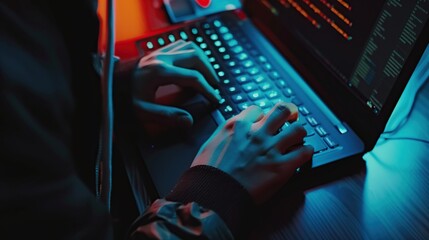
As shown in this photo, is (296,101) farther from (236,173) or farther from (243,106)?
(236,173)

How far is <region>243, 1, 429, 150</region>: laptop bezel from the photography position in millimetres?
570

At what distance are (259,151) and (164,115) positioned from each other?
0.16 m

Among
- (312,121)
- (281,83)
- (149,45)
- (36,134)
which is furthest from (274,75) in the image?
(36,134)

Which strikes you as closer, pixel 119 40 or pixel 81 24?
pixel 81 24

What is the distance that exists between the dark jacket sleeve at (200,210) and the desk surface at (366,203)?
0.05 meters

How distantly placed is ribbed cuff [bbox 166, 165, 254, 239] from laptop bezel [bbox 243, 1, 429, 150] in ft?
0.75

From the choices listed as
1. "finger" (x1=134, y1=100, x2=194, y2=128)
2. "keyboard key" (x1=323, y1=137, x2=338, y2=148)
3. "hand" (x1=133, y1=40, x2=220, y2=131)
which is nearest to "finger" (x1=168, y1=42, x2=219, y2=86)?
"hand" (x1=133, y1=40, x2=220, y2=131)

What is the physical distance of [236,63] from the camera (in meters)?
0.79

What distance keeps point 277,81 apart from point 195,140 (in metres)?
0.19

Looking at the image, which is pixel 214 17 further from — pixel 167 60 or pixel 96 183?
pixel 96 183

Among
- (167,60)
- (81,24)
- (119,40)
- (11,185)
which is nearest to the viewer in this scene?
(11,185)

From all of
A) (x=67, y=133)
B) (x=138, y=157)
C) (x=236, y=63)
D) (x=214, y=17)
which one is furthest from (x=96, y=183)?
(x=214, y=17)

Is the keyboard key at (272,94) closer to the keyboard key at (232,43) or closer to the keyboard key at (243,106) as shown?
the keyboard key at (243,106)

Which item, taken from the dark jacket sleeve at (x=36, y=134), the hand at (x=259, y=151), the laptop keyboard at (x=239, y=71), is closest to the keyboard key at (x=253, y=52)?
the laptop keyboard at (x=239, y=71)
